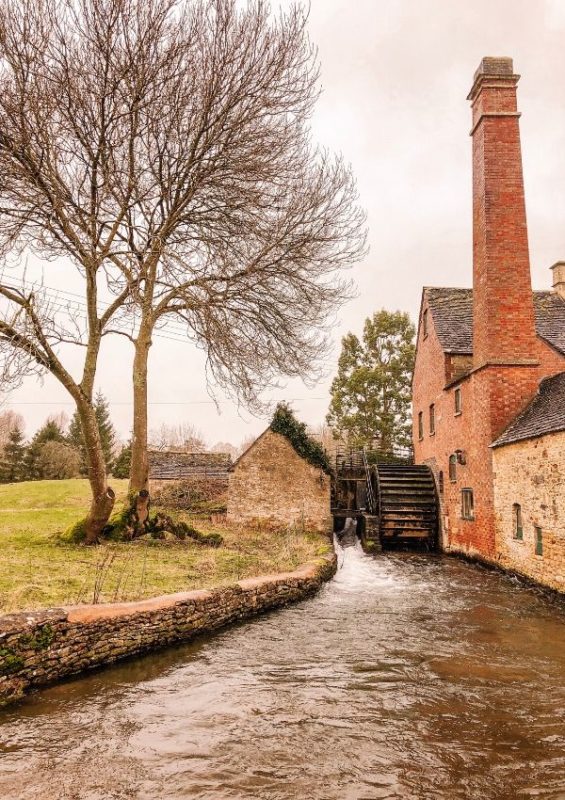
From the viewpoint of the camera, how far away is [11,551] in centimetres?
1044

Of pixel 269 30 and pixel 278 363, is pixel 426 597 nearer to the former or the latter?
pixel 278 363

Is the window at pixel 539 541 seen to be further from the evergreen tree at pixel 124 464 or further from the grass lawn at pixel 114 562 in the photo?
the evergreen tree at pixel 124 464

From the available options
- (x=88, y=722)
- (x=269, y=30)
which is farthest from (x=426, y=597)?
(x=269, y=30)

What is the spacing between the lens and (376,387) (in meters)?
33.3

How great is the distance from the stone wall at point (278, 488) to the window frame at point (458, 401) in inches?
204

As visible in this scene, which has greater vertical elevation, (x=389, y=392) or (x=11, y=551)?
(x=389, y=392)

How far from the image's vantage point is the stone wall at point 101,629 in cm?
516

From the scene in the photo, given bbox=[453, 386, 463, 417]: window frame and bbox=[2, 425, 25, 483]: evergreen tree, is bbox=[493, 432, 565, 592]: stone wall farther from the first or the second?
bbox=[2, 425, 25, 483]: evergreen tree


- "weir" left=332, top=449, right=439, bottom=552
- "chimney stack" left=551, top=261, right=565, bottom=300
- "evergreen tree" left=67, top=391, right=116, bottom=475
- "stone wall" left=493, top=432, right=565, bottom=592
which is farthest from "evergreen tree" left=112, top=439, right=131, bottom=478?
"stone wall" left=493, top=432, right=565, bottom=592

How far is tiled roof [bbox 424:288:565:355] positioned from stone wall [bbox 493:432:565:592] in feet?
18.8

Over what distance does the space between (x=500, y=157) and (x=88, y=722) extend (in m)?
15.7

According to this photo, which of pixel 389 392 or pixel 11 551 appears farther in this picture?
pixel 389 392

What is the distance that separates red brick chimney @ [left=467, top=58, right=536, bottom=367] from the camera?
13.5 m

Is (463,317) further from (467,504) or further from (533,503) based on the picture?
(533,503)
